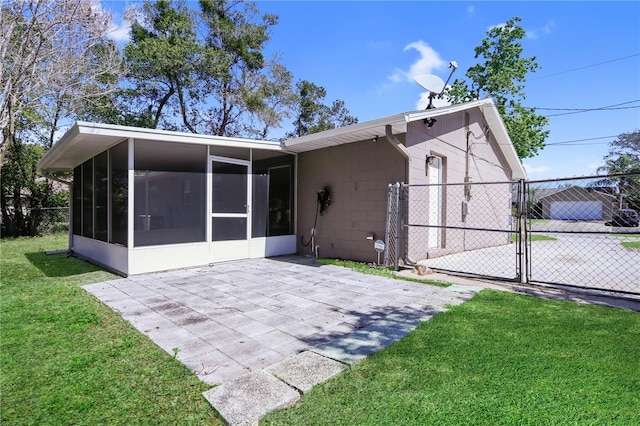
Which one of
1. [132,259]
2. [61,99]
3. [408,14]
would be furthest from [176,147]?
[61,99]

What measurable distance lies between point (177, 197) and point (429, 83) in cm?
536

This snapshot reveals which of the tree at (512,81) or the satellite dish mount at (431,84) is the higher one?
the tree at (512,81)

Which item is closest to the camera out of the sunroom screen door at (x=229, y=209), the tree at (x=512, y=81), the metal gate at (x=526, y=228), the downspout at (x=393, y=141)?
the metal gate at (x=526, y=228)

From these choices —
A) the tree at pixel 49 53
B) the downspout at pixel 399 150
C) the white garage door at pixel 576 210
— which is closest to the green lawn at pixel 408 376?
the downspout at pixel 399 150

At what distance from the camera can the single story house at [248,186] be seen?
5.88 m

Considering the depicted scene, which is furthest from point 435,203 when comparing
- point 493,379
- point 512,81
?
point 512,81

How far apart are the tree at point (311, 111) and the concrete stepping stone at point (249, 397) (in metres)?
18.7

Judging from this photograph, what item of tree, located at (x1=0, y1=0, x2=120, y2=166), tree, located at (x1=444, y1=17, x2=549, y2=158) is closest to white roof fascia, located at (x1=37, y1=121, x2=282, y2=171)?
tree, located at (x1=0, y1=0, x2=120, y2=166)

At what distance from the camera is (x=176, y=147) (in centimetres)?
625

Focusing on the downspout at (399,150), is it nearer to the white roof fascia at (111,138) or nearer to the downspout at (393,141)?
the downspout at (393,141)

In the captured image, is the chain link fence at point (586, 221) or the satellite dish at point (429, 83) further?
the satellite dish at point (429, 83)

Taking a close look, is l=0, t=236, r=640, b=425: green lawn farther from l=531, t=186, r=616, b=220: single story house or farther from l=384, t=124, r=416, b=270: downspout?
l=531, t=186, r=616, b=220: single story house

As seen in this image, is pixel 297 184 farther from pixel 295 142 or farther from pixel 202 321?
pixel 202 321

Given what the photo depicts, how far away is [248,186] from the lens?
284 inches
